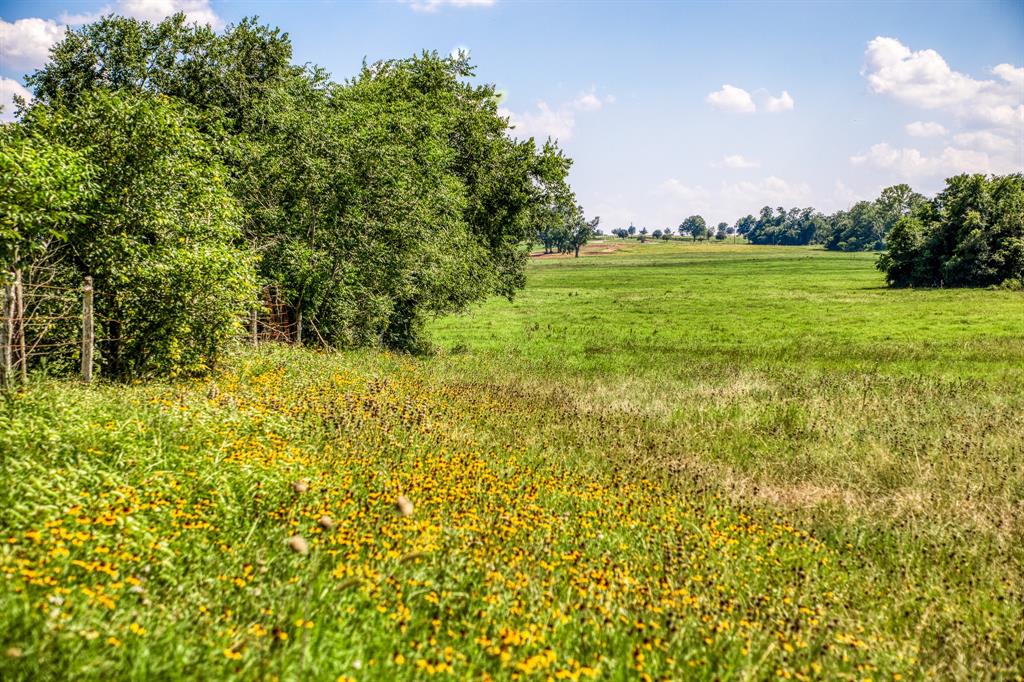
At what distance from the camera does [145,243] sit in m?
12.3

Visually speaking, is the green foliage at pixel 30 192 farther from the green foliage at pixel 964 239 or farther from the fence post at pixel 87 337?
the green foliage at pixel 964 239

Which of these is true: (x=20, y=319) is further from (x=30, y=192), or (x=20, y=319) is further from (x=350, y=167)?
(x=350, y=167)

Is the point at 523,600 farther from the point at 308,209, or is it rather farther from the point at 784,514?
the point at 308,209

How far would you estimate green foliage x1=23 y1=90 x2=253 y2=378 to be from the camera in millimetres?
11594

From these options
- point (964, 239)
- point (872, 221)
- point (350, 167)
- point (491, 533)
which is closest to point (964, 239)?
point (964, 239)

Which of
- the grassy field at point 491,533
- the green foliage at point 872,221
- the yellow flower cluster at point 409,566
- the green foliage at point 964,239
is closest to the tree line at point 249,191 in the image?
the grassy field at point 491,533

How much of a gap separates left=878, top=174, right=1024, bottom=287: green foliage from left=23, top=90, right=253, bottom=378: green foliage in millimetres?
70238

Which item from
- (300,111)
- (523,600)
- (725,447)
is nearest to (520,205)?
(300,111)

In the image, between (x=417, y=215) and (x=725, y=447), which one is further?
(x=417, y=215)

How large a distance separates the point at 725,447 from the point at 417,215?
13365 mm

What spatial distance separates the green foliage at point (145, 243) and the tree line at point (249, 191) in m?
0.04

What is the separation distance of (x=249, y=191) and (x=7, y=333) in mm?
10954

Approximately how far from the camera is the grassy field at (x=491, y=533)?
14.3 feet

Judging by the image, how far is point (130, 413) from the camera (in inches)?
331
